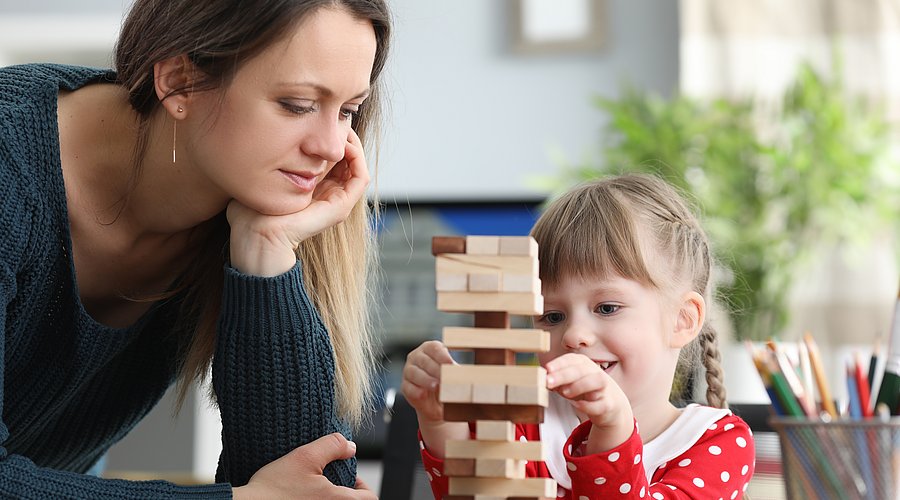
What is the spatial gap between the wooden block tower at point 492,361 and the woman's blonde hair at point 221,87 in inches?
15.6

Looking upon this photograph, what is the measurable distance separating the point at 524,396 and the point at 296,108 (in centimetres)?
44

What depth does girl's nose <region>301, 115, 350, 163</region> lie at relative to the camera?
100 centimetres

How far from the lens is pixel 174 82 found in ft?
3.48

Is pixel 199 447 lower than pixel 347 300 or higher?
lower

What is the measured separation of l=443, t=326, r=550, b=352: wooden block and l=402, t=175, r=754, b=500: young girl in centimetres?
14

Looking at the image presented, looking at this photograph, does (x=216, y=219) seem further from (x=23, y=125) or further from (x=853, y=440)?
(x=853, y=440)

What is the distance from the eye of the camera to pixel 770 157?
2.82m

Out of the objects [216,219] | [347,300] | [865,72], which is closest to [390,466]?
[347,300]

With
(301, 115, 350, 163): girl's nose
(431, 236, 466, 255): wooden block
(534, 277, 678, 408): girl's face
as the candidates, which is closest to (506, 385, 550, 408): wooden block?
(431, 236, 466, 255): wooden block

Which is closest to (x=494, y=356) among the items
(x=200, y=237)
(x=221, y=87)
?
(x=221, y=87)

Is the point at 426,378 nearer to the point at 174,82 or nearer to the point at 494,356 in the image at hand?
the point at 494,356

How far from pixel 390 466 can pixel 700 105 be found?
2.13 meters

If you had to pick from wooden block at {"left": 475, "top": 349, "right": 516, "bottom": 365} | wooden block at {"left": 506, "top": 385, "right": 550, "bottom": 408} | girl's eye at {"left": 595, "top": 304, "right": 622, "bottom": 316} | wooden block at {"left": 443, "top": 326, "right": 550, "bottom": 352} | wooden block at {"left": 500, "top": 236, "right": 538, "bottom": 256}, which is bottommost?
girl's eye at {"left": 595, "top": 304, "right": 622, "bottom": 316}

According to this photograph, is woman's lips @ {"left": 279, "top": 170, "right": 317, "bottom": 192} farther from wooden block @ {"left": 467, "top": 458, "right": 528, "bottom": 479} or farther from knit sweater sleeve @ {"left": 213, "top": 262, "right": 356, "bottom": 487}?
wooden block @ {"left": 467, "top": 458, "right": 528, "bottom": 479}
